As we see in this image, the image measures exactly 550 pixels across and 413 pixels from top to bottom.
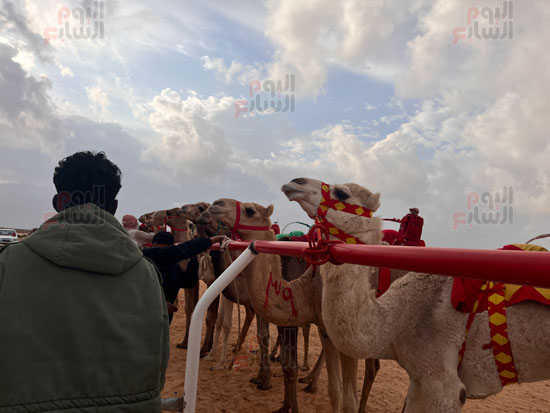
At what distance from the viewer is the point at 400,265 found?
130 cm

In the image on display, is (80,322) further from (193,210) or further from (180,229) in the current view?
(180,229)

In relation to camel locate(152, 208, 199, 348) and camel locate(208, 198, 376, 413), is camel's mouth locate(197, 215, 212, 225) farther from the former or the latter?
camel locate(152, 208, 199, 348)

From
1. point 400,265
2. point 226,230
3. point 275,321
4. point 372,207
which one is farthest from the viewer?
point 226,230

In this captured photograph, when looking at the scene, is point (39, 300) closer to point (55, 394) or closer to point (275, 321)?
point (55, 394)

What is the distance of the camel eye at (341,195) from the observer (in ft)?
11.5

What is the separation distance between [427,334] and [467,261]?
1.98 metres

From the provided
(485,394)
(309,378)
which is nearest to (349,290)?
(485,394)

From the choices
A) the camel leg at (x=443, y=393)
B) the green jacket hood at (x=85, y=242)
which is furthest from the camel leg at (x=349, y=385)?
the green jacket hood at (x=85, y=242)

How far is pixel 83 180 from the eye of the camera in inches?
76.7

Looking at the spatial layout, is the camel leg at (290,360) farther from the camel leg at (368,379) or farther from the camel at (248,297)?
the camel leg at (368,379)

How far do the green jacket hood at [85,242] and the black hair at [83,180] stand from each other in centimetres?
25

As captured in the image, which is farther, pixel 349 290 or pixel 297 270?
pixel 297 270

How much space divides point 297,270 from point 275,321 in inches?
84.5

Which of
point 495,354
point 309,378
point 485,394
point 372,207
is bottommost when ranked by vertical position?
point 309,378
